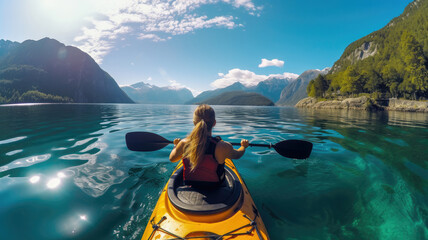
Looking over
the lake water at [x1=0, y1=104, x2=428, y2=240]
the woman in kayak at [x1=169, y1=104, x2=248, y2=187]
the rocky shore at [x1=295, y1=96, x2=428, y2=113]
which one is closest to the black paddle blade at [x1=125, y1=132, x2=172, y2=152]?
the lake water at [x1=0, y1=104, x2=428, y2=240]

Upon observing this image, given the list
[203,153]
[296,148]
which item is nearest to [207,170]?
[203,153]

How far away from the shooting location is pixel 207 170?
345 cm

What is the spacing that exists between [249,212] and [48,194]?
566cm

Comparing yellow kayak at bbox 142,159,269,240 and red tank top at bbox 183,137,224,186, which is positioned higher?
red tank top at bbox 183,137,224,186

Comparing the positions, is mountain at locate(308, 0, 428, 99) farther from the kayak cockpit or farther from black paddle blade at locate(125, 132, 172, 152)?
black paddle blade at locate(125, 132, 172, 152)

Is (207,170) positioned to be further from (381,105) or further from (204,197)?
(381,105)

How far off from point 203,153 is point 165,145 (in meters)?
3.12

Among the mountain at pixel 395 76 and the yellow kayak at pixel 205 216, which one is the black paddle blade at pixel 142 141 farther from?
the mountain at pixel 395 76

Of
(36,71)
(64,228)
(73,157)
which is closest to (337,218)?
(64,228)

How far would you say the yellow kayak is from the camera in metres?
2.64

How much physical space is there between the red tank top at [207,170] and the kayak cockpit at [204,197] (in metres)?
0.23

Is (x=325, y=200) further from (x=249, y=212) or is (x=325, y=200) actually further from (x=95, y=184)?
(x=95, y=184)

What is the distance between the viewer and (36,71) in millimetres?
191125

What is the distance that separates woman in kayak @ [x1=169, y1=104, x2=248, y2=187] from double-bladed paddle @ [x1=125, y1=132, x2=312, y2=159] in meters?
2.37
